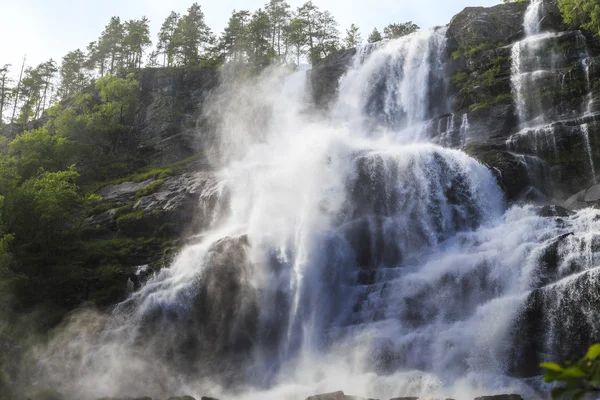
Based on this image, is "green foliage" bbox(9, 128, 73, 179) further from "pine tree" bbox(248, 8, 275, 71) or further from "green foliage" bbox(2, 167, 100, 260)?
"pine tree" bbox(248, 8, 275, 71)

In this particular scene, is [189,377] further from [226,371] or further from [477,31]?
[477,31]

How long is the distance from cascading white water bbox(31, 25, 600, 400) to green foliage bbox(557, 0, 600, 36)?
10463 mm

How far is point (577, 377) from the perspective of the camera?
2.51 metres

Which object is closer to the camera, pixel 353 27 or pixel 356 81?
pixel 356 81

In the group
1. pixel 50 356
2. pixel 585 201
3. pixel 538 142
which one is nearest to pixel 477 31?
pixel 538 142

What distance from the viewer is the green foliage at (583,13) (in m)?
32.8

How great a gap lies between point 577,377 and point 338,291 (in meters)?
21.5

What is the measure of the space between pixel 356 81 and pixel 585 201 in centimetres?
2329

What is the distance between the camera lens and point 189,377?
22.0 metres

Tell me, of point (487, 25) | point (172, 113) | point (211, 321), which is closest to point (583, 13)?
point (487, 25)

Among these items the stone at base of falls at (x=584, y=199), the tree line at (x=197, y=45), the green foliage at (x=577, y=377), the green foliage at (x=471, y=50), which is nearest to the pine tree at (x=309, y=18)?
the tree line at (x=197, y=45)

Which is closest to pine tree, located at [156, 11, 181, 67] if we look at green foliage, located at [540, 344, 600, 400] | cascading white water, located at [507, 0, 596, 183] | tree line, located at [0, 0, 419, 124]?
tree line, located at [0, 0, 419, 124]

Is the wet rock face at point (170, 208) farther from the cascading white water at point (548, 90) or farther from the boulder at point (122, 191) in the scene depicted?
the cascading white water at point (548, 90)

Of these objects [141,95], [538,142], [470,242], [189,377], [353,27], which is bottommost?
[189,377]
